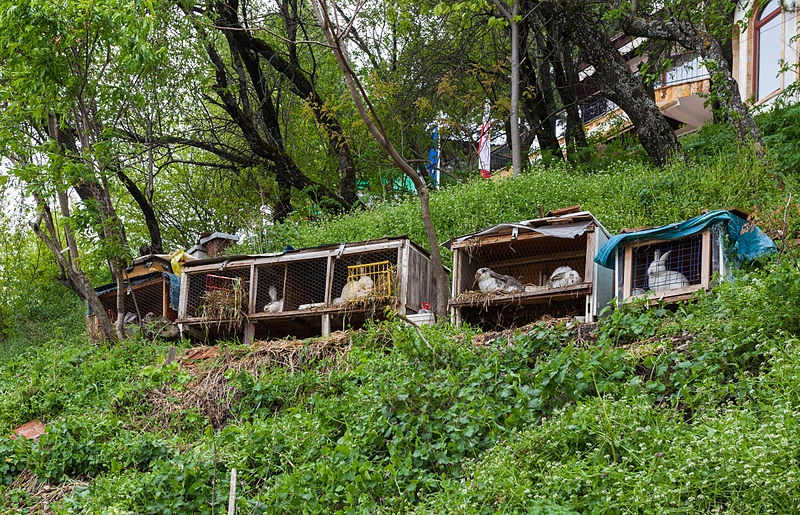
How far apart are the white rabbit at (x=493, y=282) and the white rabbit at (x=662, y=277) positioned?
1.79 metres

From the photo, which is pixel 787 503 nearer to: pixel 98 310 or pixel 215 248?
pixel 98 310

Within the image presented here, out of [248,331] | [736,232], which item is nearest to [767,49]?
[736,232]

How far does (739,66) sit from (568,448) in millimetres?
17599

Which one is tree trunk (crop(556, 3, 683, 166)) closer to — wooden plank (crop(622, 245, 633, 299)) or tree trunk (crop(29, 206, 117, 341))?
wooden plank (crop(622, 245, 633, 299))

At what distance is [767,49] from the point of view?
18609 millimetres

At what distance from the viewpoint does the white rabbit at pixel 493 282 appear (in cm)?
987

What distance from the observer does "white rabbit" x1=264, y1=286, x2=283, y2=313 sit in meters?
11.4

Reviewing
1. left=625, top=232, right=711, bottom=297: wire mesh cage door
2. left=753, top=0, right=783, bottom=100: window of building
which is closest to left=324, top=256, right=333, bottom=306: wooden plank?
left=625, top=232, right=711, bottom=297: wire mesh cage door

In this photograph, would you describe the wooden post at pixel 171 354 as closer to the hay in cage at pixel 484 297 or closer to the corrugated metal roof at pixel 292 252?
the corrugated metal roof at pixel 292 252

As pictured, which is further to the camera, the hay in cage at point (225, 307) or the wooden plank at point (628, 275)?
the hay in cage at point (225, 307)

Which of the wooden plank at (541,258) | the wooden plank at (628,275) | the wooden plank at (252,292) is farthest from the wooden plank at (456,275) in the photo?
the wooden plank at (252,292)

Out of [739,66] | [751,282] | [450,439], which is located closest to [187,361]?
[450,439]

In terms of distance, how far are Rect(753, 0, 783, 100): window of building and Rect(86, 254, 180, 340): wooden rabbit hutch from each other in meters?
15.3

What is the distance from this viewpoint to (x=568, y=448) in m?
5.55
